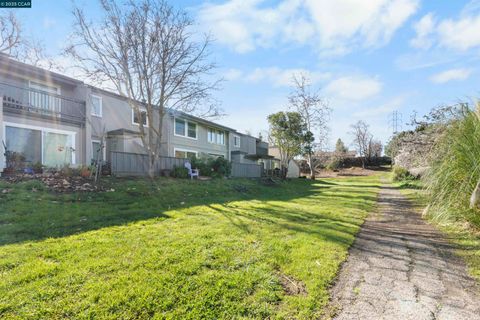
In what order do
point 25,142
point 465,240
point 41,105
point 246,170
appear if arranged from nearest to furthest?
point 465,240 → point 25,142 → point 41,105 → point 246,170

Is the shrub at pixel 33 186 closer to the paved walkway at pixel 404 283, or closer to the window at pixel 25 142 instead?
the window at pixel 25 142

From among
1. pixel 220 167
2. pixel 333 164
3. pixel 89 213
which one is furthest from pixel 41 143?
pixel 333 164

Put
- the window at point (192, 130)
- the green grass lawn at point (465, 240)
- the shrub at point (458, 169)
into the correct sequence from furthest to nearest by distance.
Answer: the window at point (192, 130) → the shrub at point (458, 169) → the green grass lawn at point (465, 240)

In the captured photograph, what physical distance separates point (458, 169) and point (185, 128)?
65.2ft

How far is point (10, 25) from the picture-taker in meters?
18.4

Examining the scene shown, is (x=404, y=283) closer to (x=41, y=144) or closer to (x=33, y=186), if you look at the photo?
(x=33, y=186)

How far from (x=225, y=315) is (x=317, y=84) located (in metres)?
29.6

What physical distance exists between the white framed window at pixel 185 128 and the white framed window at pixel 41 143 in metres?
8.70

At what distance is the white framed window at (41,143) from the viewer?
11.8 m

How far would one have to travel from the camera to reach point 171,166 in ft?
56.6

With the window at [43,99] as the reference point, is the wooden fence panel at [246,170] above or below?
below

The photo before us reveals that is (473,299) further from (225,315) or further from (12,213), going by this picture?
(12,213)

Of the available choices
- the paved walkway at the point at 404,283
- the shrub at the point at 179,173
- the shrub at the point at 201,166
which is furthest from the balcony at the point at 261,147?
the paved walkway at the point at 404,283

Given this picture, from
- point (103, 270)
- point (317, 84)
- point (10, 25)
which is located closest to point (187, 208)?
point (103, 270)
